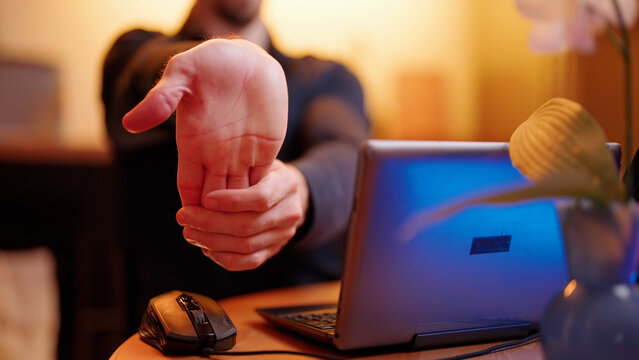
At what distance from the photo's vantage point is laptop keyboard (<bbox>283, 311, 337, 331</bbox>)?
0.67 metres

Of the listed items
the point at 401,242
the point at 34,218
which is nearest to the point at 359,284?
the point at 401,242

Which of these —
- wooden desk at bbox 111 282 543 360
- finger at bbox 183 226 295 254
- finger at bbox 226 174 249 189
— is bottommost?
wooden desk at bbox 111 282 543 360

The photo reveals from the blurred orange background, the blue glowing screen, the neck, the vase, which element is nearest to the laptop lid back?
the blue glowing screen

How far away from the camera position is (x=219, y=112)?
600 millimetres

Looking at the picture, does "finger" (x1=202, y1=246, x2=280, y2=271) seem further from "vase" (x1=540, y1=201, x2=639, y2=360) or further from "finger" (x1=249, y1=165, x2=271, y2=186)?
"vase" (x1=540, y1=201, x2=639, y2=360)

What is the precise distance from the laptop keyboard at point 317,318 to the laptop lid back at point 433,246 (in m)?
0.07

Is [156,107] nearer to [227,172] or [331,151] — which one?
[227,172]

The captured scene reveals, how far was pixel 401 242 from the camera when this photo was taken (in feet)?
1.85

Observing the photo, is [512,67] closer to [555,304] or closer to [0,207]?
[0,207]

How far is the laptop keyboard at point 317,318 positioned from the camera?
670mm

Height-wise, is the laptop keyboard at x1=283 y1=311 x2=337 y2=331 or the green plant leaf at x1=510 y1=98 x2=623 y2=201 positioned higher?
the green plant leaf at x1=510 y1=98 x2=623 y2=201

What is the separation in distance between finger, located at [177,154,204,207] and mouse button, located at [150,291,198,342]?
11 cm

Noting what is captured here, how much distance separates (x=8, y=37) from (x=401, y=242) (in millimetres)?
3424

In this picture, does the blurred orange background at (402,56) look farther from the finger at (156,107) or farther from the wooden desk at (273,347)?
the finger at (156,107)
